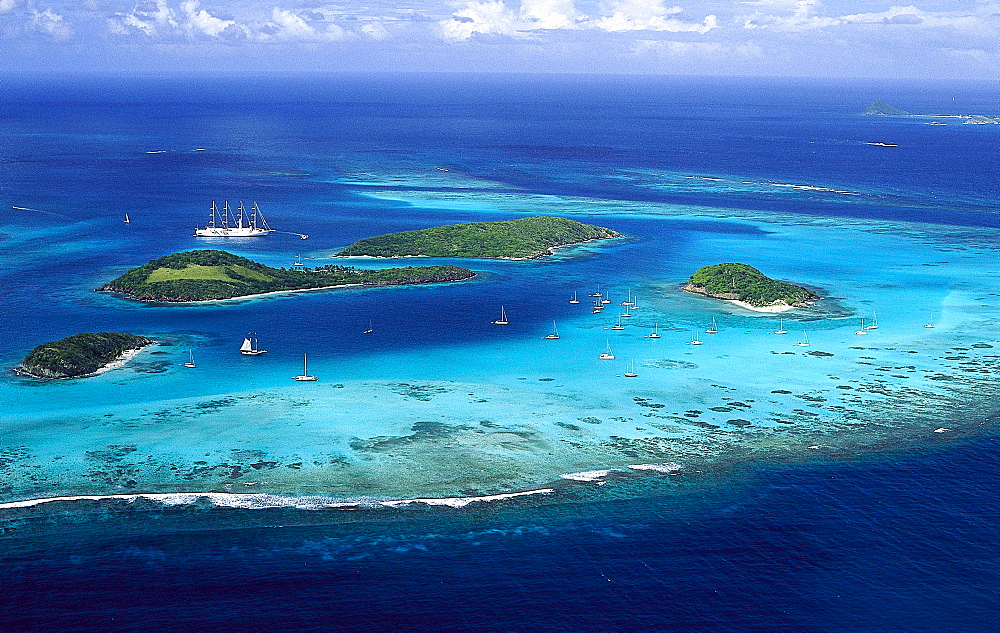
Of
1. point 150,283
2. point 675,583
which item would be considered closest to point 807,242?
point 150,283

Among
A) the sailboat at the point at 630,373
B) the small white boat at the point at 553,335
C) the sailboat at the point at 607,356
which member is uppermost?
the small white boat at the point at 553,335

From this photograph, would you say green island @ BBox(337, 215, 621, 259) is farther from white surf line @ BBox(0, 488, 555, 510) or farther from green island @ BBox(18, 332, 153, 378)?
white surf line @ BBox(0, 488, 555, 510)

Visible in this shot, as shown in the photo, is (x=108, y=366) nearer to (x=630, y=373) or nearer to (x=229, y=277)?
(x=229, y=277)

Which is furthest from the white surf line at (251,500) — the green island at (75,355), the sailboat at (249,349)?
the sailboat at (249,349)

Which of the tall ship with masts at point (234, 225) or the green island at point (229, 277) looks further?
the tall ship with masts at point (234, 225)

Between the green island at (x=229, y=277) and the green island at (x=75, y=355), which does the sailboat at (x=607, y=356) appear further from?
the green island at (x=75, y=355)
